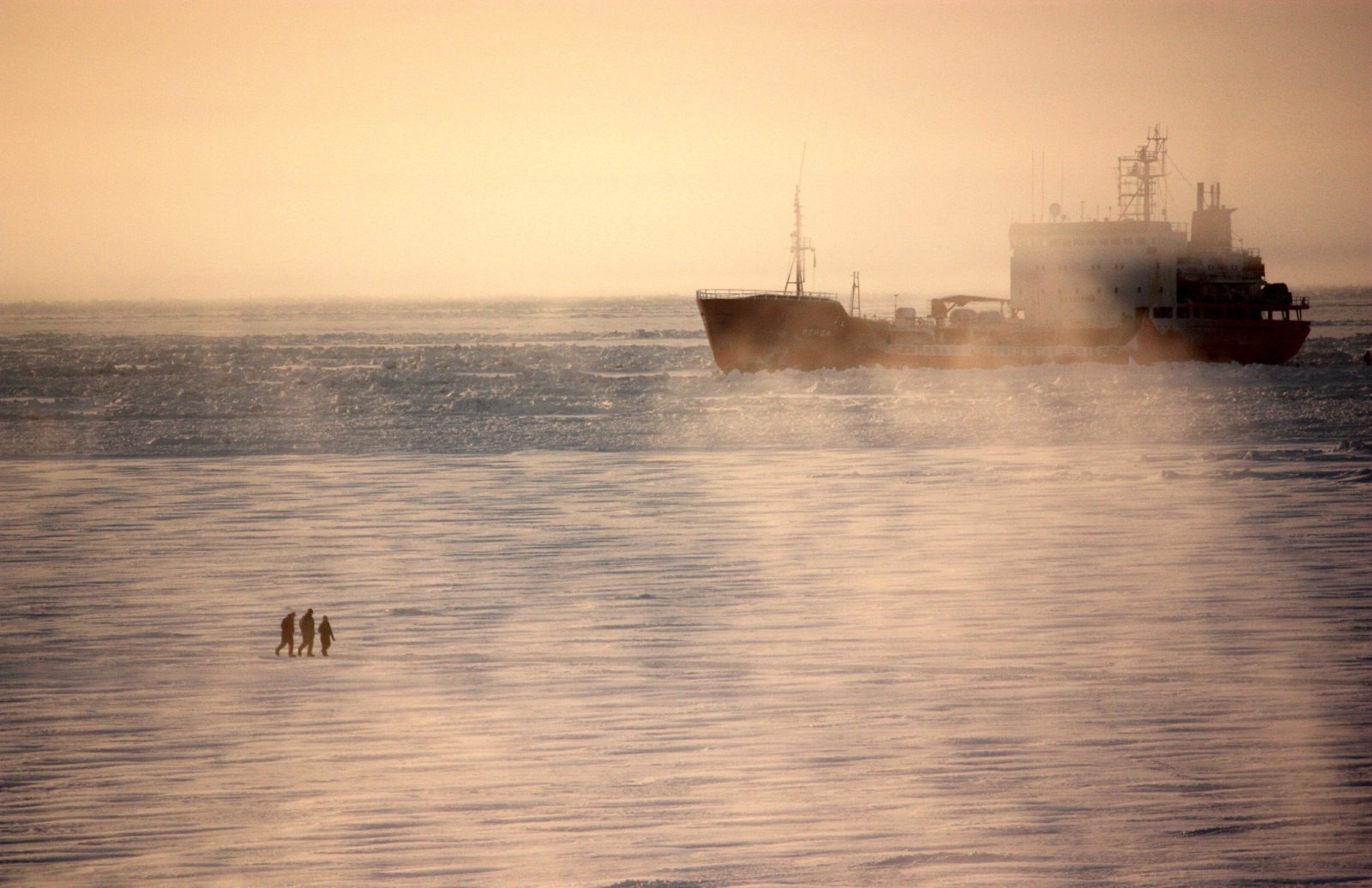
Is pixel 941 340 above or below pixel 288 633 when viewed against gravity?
above

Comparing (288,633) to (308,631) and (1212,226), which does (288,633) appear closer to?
(308,631)

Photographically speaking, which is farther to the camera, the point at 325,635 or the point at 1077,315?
the point at 1077,315

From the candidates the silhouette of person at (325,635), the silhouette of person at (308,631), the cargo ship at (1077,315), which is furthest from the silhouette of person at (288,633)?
the cargo ship at (1077,315)

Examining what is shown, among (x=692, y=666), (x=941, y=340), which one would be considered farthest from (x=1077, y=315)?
(x=692, y=666)

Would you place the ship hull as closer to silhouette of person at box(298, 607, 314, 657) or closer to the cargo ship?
the cargo ship

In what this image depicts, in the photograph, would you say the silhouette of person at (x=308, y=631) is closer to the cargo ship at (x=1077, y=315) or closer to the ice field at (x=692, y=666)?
the ice field at (x=692, y=666)

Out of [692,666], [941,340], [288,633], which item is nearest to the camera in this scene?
[692,666]

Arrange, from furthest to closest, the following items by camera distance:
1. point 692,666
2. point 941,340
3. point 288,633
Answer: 1. point 941,340
2. point 288,633
3. point 692,666

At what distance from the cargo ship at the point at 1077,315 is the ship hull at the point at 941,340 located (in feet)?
0.21

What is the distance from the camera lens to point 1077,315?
8031 cm

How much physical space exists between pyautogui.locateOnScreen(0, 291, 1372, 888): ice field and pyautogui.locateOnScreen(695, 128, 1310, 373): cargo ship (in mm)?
37854

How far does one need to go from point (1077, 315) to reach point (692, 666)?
70.8 meters

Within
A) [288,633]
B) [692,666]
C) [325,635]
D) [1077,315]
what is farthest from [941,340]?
[288,633]

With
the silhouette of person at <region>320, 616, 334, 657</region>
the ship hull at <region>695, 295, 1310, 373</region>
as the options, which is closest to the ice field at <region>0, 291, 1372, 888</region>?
the silhouette of person at <region>320, 616, 334, 657</region>
